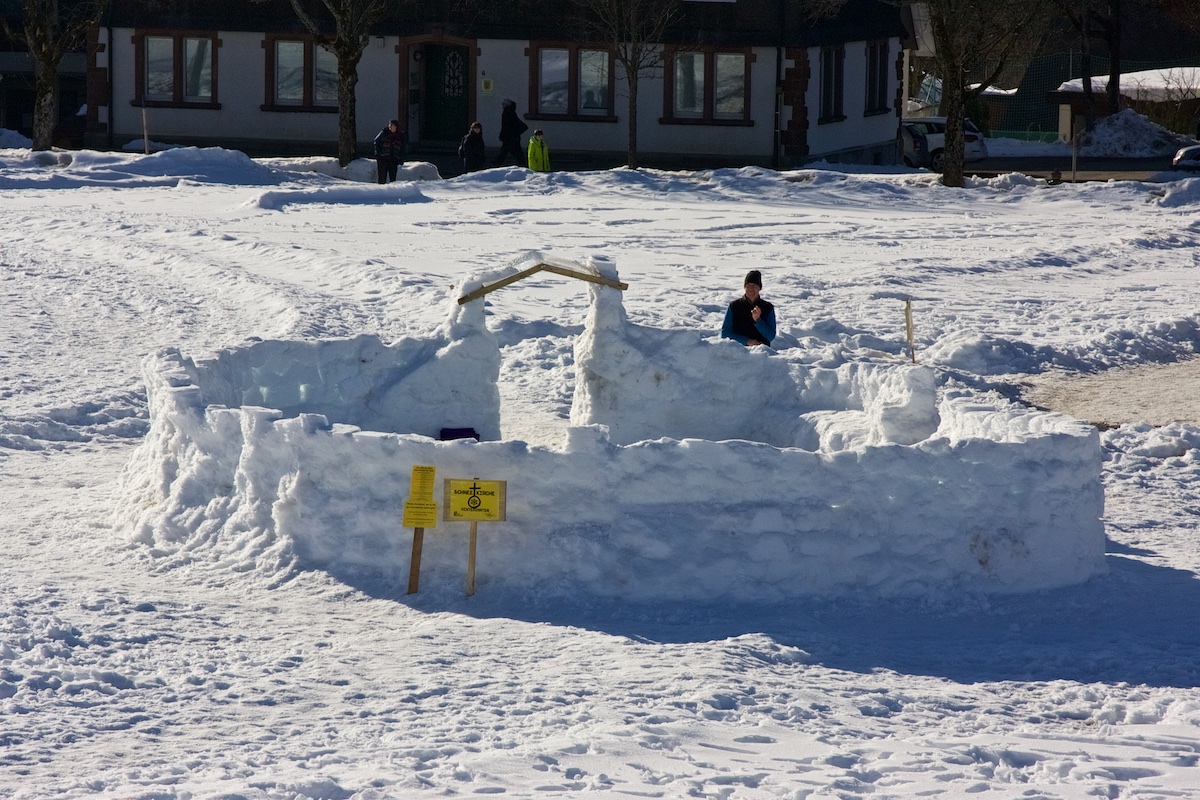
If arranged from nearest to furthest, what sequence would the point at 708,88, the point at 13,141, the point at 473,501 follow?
1. the point at 473,501
2. the point at 708,88
3. the point at 13,141

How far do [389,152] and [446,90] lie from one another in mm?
7360

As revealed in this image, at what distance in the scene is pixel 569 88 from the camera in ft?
108

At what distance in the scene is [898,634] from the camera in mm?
7730

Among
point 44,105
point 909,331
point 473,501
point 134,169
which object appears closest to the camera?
point 473,501

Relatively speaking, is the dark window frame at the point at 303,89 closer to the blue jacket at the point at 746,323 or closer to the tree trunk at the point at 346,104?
the tree trunk at the point at 346,104

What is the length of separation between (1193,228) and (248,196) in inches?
570

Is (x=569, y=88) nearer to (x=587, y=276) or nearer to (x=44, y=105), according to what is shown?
(x=44, y=105)

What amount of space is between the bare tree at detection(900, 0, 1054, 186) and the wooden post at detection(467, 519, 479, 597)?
21.0 m

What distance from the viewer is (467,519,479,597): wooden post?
25.8 feet

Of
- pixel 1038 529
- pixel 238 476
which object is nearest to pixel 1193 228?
pixel 1038 529

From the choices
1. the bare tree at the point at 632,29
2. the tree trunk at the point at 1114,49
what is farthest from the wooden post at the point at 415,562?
the tree trunk at the point at 1114,49

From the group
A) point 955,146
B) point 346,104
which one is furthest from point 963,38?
point 346,104

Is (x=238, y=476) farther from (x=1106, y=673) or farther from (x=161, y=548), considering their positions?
(x=1106, y=673)

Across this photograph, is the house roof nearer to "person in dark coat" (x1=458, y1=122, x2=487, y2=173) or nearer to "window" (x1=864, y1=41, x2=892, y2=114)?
"window" (x1=864, y1=41, x2=892, y2=114)
